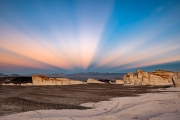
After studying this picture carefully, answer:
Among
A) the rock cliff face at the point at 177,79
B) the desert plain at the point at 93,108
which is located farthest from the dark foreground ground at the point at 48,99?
the rock cliff face at the point at 177,79

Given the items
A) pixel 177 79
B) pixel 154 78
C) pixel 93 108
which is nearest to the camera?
pixel 93 108

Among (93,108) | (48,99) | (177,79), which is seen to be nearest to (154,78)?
(177,79)

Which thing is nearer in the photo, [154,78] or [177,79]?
[177,79]

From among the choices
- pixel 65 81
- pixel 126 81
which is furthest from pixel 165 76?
pixel 65 81

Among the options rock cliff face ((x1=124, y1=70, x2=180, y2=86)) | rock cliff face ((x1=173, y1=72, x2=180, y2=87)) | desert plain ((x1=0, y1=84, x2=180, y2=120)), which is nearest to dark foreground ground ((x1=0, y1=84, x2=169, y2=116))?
desert plain ((x1=0, y1=84, x2=180, y2=120))

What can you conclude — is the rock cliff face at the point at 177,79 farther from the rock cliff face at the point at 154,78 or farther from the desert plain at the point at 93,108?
the desert plain at the point at 93,108

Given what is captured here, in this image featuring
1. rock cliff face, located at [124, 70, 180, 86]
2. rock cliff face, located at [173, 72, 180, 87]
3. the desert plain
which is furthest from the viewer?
rock cliff face, located at [124, 70, 180, 86]

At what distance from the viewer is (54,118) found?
991cm

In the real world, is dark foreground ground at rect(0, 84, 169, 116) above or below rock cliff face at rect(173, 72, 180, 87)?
below

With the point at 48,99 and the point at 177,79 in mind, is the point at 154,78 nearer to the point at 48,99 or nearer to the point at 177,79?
the point at 177,79

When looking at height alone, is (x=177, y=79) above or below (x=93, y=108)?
above

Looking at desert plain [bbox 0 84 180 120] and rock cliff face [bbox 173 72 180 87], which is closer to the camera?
desert plain [bbox 0 84 180 120]

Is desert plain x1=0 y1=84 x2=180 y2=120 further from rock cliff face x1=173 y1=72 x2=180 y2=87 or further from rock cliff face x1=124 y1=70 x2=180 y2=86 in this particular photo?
rock cliff face x1=124 y1=70 x2=180 y2=86

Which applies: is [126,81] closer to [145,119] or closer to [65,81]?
[65,81]
